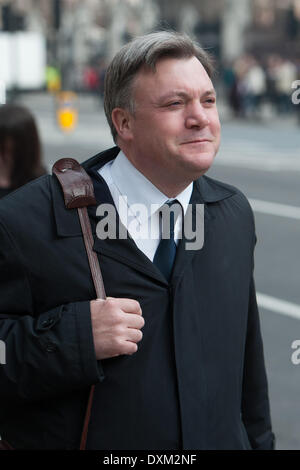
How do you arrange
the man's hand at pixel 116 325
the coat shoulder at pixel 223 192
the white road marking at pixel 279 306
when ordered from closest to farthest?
1. the man's hand at pixel 116 325
2. the coat shoulder at pixel 223 192
3. the white road marking at pixel 279 306

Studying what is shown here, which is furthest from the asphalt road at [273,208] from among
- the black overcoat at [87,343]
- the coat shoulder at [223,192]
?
the black overcoat at [87,343]

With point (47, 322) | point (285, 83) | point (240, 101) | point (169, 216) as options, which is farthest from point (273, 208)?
point (240, 101)

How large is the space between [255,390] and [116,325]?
0.71m

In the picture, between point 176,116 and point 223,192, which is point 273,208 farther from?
point 176,116

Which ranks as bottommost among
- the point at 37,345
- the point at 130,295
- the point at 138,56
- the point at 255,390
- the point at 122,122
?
the point at 255,390

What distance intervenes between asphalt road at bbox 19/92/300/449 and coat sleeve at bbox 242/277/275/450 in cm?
260

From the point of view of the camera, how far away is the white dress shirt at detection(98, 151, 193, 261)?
243 cm

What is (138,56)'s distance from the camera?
232 centimetres

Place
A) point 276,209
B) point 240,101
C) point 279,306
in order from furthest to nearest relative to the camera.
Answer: point 240,101 → point 276,209 → point 279,306

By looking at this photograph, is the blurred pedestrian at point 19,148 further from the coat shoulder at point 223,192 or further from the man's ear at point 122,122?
the man's ear at point 122,122

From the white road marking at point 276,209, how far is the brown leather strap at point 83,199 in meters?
10.8

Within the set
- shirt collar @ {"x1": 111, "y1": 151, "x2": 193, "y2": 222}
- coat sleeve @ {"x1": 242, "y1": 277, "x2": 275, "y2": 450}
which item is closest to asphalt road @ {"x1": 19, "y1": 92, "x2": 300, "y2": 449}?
coat sleeve @ {"x1": 242, "y1": 277, "x2": 275, "y2": 450}

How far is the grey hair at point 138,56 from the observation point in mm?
2322

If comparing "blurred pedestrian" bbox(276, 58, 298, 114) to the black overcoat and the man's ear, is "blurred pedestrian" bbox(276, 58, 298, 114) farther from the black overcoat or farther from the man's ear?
the black overcoat
